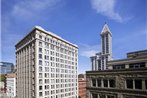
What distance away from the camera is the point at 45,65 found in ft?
186

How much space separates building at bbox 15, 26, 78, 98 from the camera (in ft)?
177

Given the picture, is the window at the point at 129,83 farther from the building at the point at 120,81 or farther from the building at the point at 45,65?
the building at the point at 45,65

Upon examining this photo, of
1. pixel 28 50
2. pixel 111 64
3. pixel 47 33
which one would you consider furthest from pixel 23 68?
pixel 111 64

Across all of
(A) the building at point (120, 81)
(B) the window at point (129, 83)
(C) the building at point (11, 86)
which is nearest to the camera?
(A) the building at point (120, 81)

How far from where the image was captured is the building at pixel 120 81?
2175cm

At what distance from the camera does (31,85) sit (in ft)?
183

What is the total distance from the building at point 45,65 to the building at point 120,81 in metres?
28.3

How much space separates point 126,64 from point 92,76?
22.8 ft

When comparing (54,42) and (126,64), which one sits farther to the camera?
(54,42)

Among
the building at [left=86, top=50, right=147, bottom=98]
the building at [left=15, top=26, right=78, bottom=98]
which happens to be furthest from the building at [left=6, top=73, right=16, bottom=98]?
the building at [left=86, top=50, right=147, bottom=98]

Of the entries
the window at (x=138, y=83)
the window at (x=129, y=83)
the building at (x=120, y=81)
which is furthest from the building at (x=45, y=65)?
the window at (x=138, y=83)

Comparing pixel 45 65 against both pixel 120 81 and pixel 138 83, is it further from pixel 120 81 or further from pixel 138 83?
pixel 138 83

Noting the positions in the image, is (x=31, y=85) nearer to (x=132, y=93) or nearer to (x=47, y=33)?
(x=47, y=33)

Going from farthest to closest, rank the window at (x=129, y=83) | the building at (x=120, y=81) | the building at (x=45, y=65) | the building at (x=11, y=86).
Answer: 1. the building at (x=11, y=86)
2. the building at (x=45, y=65)
3. the window at (x=129, y=83)
4. the building at (x=120, y=81)
